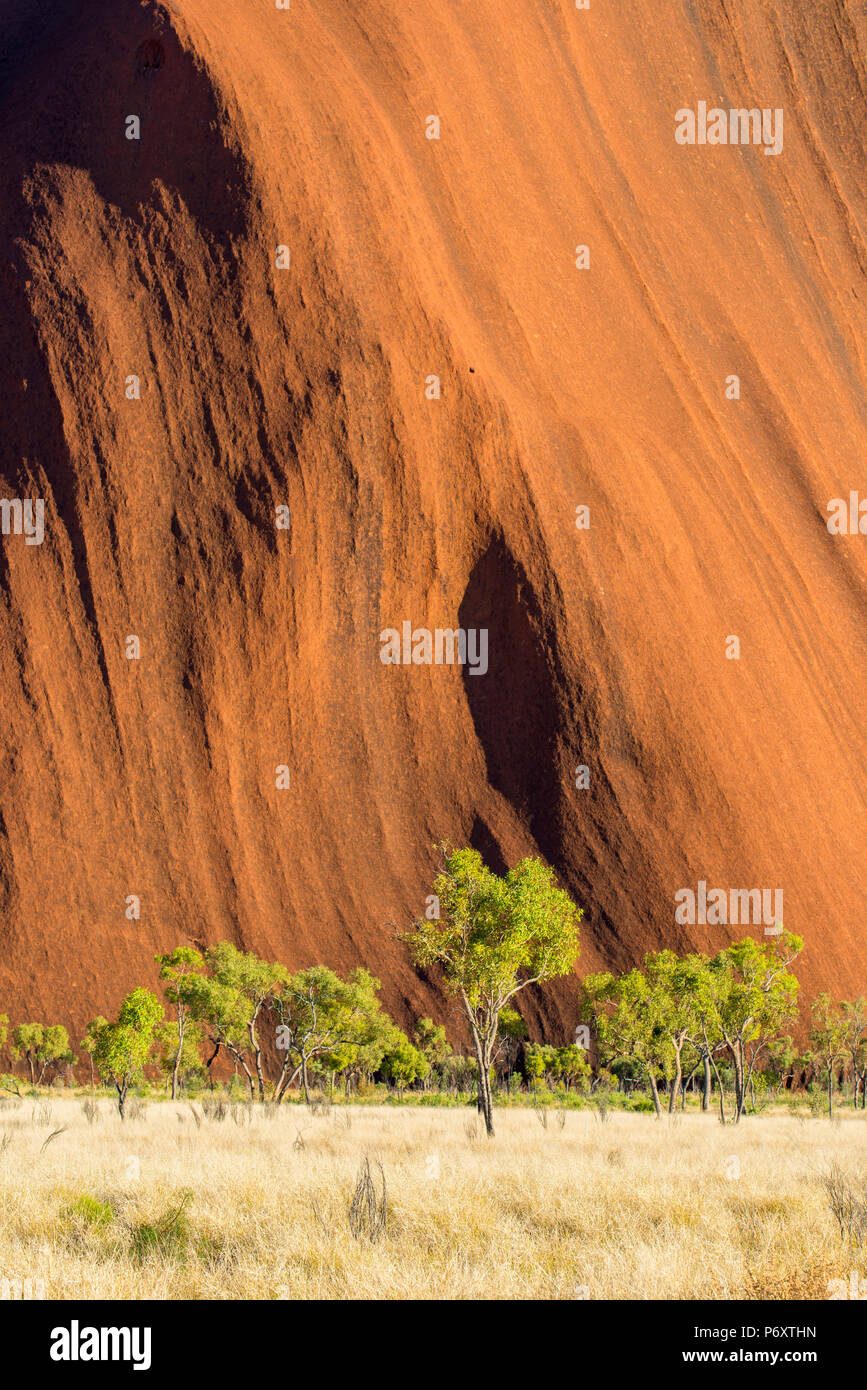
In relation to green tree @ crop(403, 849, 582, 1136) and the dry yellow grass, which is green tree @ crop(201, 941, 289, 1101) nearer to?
green tree @ crop(403, 849, 582, 1136)

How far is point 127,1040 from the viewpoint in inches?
948

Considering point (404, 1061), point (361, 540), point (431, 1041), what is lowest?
point (404, 1061)

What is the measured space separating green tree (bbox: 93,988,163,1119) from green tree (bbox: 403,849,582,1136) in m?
6.63

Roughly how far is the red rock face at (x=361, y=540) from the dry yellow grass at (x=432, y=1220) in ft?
64.0

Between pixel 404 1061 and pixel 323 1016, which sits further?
pixel 404 1061

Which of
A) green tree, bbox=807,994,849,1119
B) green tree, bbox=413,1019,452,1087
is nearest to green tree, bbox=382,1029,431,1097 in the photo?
green tree, bbox=413,1019,452,1087

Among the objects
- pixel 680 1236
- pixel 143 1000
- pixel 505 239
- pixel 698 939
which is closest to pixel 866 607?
pixel 698 939

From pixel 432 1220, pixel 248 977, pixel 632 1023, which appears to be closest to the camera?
pixel 432 1220

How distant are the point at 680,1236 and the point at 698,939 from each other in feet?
89.8

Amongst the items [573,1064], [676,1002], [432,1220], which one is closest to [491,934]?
[432,1220]

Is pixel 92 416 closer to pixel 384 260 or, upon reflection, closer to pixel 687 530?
pixel 384 260

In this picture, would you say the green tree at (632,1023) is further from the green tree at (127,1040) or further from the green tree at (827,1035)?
the green tree at (127,1040)

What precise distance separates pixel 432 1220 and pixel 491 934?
11.3 meters

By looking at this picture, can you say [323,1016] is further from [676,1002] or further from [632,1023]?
[676,1002]
